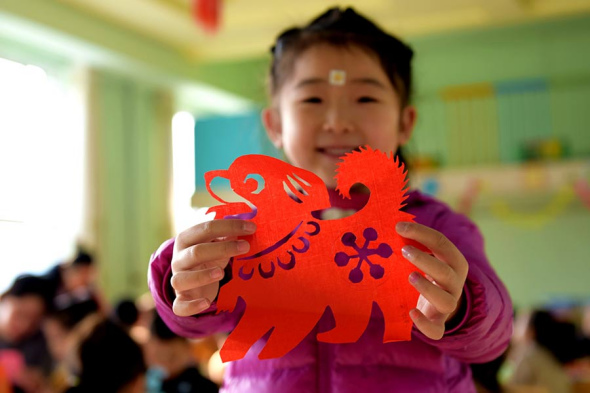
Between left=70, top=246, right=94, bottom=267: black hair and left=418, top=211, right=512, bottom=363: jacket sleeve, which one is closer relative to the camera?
left=418, top=211, right=512, bottom=363: jacket sleeve

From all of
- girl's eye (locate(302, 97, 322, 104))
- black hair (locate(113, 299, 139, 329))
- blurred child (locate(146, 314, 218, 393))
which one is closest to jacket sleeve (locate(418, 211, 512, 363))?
girl's eye (locate(302, 97, 322, 104))

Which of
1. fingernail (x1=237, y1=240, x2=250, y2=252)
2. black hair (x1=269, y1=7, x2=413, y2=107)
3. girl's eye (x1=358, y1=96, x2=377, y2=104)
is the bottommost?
fingernail (x1=237, y1=240, x2=250, y2=252)

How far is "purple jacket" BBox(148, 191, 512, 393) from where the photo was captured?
0.70m

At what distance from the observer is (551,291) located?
5902 millimetres

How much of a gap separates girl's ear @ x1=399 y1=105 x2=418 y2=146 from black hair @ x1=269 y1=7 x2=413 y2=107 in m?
0.02

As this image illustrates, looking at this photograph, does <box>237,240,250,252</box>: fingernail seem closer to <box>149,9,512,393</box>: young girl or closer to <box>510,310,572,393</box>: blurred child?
<box>149,9,512,393</box>: young girl

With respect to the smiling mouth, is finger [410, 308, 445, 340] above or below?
below

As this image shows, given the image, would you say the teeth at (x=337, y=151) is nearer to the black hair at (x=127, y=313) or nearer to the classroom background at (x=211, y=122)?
the black hair at (x=127, y=313)

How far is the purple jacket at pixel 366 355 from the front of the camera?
70 centimetres

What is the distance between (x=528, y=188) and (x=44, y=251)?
3.80 meters

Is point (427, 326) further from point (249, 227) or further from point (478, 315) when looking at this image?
point (249, 227)

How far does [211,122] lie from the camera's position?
19.2 ft

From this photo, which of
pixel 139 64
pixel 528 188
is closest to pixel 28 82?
pixel 139 64

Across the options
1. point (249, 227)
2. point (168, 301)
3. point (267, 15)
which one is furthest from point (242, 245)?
point (267, 15)
